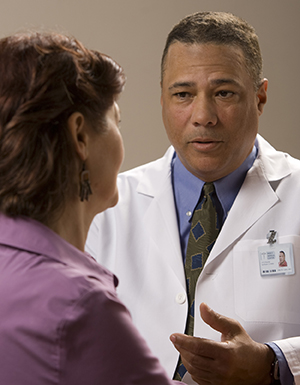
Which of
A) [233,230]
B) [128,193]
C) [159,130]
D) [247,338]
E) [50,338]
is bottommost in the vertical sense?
[247,338]

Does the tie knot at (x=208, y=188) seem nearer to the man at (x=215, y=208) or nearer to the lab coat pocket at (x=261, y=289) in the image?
the man at (x=215, y=208)

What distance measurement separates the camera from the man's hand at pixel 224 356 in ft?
3.36

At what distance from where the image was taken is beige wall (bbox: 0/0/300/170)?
2.19 metres

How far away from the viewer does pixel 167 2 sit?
2318 millimetres

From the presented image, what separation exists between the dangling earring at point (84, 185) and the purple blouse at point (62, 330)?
0.43ft

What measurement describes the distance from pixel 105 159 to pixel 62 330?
298mm

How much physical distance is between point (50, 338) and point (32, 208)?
20 cm

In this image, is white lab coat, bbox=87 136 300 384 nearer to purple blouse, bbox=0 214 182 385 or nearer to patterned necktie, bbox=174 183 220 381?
patterned necktie, bbox=174 183 220 381

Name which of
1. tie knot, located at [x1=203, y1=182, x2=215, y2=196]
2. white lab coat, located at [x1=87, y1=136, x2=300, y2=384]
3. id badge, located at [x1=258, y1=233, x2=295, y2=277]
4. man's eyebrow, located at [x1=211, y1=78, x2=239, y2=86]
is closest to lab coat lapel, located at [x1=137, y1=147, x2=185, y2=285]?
white lab coat, located at [x1=87, y1=136, x2=300, y2=384]

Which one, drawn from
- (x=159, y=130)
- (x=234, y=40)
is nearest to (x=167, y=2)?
(x=159, y=130)

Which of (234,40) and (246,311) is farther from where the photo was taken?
(234,40)

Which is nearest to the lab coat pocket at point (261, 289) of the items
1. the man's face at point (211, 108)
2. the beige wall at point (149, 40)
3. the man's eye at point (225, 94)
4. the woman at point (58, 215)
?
the man's face at point (211, 108)

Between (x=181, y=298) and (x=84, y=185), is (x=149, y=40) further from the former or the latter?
(x=84, y=185)

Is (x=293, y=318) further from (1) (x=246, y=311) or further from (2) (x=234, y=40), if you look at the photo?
(2) (x=234, y=40)
